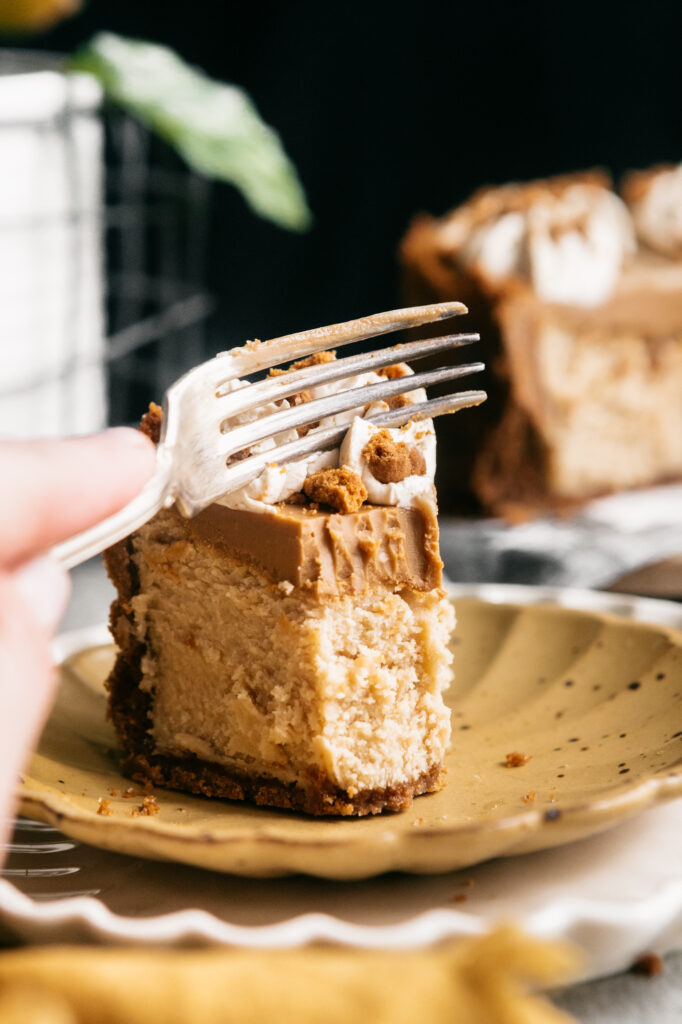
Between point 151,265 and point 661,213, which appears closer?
point 661,213

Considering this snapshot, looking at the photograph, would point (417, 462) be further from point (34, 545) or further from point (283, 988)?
point (283, 988)

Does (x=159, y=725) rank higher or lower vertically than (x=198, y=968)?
lower

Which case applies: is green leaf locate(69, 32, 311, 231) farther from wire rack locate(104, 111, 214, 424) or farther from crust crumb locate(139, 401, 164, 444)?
crust crumb locate(139, 401, 164, 444)

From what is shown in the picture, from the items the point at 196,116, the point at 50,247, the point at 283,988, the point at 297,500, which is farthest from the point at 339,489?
the point at 196,116

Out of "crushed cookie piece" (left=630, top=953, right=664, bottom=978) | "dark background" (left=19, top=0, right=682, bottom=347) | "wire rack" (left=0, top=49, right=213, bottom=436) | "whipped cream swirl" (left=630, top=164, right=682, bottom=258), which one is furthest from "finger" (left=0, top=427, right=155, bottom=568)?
"dark background" (left=19, top=0, right=682, bottom=347)

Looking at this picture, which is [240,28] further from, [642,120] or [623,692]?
[623,692]

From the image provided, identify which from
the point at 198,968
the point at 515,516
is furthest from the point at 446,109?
the point at 198,968
